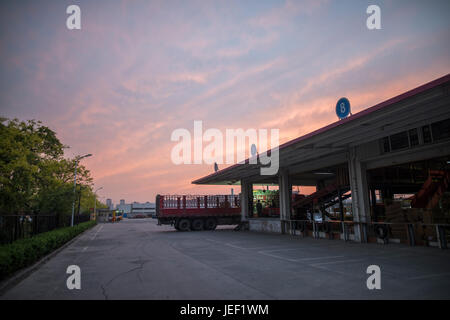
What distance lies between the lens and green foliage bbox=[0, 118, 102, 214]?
1396 centimetres

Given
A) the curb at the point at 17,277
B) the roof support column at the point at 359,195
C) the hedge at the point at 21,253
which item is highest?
the roof support column at the point at 359,195

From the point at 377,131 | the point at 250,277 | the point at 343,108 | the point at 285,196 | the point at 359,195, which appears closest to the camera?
the point at 250,277

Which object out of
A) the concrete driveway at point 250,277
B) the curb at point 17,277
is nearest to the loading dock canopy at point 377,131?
the concrete driveway at point 250,277

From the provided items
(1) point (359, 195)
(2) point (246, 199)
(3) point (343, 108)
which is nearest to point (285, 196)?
(2) point (246, 199)

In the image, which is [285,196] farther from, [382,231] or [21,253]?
[21,253]

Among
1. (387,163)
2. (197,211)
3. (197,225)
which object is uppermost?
(387,163)

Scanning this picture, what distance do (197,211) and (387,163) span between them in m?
17.0

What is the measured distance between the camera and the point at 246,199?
2733cm

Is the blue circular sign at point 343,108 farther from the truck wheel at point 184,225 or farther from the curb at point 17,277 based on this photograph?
the truck wheel at point 184,225

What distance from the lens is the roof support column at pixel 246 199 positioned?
2704 cm

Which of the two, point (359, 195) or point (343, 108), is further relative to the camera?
point (359, 195)
